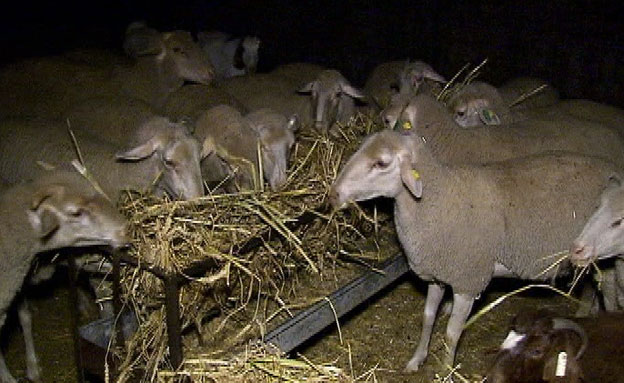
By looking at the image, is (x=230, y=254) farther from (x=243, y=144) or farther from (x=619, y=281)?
(x=619, y=281)

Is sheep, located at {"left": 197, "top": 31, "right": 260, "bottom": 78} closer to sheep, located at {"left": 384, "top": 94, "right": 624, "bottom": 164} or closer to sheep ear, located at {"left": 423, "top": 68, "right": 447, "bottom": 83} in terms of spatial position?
sheep ear, located at {"left": 423, "top": 68, "right": 447, "bottom": 83}

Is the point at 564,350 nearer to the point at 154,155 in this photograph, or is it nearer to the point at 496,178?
the point at 496,178

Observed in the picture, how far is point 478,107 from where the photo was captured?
615cm

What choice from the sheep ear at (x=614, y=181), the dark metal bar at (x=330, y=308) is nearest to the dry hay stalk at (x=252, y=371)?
the dark metal bar at (x=330, y=308)

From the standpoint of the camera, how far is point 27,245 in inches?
168

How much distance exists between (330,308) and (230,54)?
228 inches

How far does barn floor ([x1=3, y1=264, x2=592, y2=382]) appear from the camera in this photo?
5.32 meters

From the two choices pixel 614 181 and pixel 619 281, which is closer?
pixel 614 181

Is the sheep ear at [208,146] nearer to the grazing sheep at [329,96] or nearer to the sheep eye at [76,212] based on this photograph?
the sheep eye at [76,212]

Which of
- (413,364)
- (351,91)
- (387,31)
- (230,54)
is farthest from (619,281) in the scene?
(230,54)

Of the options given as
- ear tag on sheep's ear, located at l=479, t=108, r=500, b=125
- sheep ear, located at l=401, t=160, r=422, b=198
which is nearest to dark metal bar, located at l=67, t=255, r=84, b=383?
sheep ear, located at l=401, t=160, r=422, b=198

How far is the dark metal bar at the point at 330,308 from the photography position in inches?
175

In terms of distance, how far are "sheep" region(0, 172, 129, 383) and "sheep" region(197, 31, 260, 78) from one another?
5688 mm

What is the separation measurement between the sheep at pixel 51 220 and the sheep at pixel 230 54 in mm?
5688
